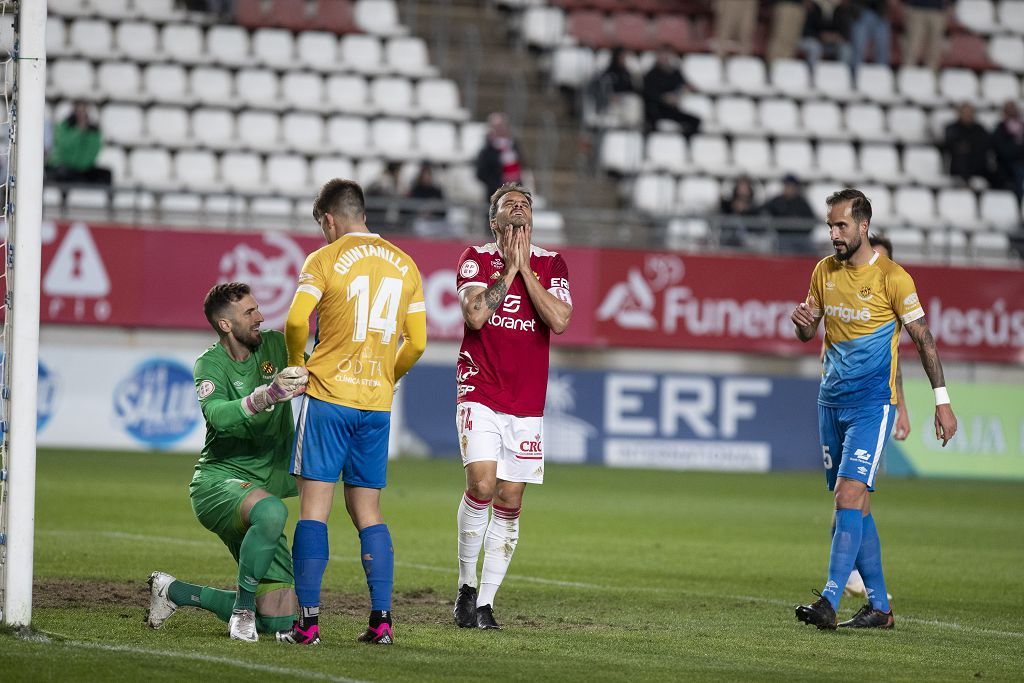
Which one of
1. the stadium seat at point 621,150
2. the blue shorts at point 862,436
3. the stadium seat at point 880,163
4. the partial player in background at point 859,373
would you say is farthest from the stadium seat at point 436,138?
the blue shorts at point 862,436

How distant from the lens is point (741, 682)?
256 inches

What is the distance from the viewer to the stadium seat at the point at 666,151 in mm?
25875

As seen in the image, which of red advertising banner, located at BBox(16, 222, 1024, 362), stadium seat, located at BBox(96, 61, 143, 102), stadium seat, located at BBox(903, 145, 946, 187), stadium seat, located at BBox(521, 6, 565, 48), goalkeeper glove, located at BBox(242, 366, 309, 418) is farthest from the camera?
stadium seat, located at BBox(521, 6, 565, 48)

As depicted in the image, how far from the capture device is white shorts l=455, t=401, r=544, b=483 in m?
7.97

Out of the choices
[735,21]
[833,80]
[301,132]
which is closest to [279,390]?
[301,132]

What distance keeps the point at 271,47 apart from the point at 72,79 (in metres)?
3.47

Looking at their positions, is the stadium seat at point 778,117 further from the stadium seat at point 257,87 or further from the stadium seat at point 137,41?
the stadium seat at point 137,41

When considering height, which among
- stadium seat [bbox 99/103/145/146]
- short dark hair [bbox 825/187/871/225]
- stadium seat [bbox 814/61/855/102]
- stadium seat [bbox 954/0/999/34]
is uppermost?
stadium seat [bbox 954/0/999/34]

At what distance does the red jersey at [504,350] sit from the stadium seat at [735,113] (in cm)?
1985

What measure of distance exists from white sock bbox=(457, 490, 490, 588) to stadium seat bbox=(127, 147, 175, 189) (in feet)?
53.1

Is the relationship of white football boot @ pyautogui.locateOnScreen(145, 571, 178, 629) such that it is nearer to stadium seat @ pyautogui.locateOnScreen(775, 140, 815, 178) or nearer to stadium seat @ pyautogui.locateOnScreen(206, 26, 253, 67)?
stadium seat @ pyautogui.locateOnScreen(206, 26, 253, 67)

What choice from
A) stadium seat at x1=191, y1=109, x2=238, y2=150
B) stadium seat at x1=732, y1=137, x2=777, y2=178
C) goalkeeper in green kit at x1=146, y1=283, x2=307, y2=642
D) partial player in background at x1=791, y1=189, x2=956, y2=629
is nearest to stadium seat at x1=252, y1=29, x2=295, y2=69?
stadium seat at x1=191, y1=109, x2=238, y2=150

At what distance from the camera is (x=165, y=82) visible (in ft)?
80.9

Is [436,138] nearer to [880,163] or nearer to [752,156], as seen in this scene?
[752,156]
